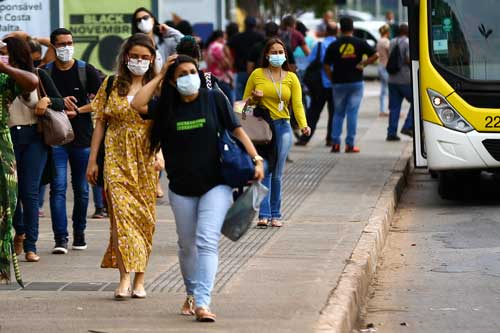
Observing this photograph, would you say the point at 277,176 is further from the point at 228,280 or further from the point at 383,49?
the point at 383,49

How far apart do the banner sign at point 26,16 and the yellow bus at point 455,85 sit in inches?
152

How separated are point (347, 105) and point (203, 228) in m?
12.5

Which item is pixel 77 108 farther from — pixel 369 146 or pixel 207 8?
pixel 207 8

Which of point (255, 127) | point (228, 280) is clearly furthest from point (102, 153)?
point (255, 127)

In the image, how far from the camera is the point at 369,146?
2130 cm

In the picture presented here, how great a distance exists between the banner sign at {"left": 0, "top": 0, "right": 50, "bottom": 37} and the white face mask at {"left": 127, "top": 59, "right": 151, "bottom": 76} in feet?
21.3

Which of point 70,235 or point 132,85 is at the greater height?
point 132,85

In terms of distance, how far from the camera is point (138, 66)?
876cm

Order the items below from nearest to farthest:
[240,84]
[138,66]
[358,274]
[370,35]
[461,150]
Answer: [138,66], [358,274], [461,150], [240,84], [370,35]

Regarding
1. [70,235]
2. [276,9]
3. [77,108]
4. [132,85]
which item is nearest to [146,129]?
[132,85]

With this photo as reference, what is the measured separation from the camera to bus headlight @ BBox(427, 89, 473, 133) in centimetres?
1455

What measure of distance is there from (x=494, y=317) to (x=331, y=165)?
9.63m

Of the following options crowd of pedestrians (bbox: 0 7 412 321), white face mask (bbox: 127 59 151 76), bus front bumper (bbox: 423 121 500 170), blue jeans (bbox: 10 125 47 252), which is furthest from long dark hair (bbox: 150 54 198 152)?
bus front bumper (bbox: 423 121 500 170)

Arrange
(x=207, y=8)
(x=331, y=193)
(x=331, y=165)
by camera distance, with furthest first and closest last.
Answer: (x=207, y=8)
(x=331, y=165)
(x=331, y=193)
